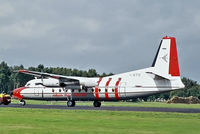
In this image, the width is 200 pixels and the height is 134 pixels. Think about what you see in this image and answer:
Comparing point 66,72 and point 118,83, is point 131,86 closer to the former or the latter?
point 118,83

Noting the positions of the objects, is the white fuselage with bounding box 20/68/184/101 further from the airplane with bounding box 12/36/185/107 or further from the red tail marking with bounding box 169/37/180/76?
the red tail marking with bounding box 169/37/180/76

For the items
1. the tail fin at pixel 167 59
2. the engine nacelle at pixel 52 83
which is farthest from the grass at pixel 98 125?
the engine nacelle at pixel 52 83

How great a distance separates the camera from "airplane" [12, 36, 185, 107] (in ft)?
139

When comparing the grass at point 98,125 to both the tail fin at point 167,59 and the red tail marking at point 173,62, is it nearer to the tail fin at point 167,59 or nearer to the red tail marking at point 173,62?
the red tail marking at point 173,62

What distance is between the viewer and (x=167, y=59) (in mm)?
42562

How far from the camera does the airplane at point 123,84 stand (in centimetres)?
→ 4222

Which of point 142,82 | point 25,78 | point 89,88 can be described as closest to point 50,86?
point 89,88

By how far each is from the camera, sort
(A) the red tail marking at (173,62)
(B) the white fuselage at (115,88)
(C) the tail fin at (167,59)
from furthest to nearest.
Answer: (B) the white fuselage at (115,88) → (C) the tail fin at (167,59) → (A) the red tail marking at (173,62)

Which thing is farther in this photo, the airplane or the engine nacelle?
the engine nacelle

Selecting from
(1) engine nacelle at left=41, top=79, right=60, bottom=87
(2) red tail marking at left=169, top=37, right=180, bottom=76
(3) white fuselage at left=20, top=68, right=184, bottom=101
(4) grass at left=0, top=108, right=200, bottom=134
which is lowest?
(4) grass at left=0, top=108, right=200, bottom=134

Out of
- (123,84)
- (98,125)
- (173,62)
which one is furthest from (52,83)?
(98,125)

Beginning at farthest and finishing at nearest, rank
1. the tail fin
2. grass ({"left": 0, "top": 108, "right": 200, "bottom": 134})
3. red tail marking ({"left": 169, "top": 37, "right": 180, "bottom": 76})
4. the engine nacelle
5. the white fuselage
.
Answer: the engine nacelle → the white fuselage → the tail fin → red tail marking ({"left": 169, "top": 37, "right": 180, "bottom": 76}) → grass ({"left": 0, "top": 108, "right": 200, "bottom": 134})

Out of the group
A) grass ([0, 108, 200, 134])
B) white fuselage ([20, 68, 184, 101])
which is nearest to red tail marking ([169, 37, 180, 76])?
white fuselage ([20, 68, 184, 101])

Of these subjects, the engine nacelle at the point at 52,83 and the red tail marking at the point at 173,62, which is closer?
the red tail marking at the point at 173,62
